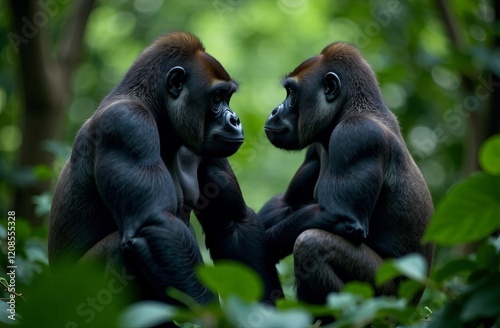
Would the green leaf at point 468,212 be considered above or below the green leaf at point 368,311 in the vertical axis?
above

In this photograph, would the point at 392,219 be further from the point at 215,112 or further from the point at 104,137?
the point at 104,137

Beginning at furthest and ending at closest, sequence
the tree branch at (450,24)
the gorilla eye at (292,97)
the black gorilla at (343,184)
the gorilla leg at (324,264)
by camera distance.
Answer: the tree branch at (450,24)
the gorilla eye at (292,97)
the black gorilla at (343,184)
the gorilla leg at (324,264)

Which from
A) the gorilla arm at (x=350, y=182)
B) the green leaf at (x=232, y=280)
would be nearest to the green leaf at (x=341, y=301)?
the green leaf at (x=232, y=280)

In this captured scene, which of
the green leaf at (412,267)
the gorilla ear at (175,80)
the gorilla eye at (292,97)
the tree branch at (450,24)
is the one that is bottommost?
the green leaf at (412,267)

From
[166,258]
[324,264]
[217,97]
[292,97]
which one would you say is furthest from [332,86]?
[166,258]

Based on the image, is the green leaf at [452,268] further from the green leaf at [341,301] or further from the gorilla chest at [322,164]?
the gorilla chest at [322,164]

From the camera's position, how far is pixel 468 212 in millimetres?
3029

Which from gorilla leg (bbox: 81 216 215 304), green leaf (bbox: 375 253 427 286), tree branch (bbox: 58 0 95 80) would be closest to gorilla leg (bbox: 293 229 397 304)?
gorilla leg (bbox: 81 216 215 304)

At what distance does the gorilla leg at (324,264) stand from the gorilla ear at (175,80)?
1.31m

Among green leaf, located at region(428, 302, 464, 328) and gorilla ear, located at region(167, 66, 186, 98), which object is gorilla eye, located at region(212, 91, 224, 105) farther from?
green leaf, located at region(428, 302, 464, 328)

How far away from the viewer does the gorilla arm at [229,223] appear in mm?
5965

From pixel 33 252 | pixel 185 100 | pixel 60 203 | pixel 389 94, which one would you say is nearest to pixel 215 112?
pixel 185 100

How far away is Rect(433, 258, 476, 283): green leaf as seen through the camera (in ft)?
10.3

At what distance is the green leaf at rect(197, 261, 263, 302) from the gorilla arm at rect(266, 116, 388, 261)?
2.89 m
